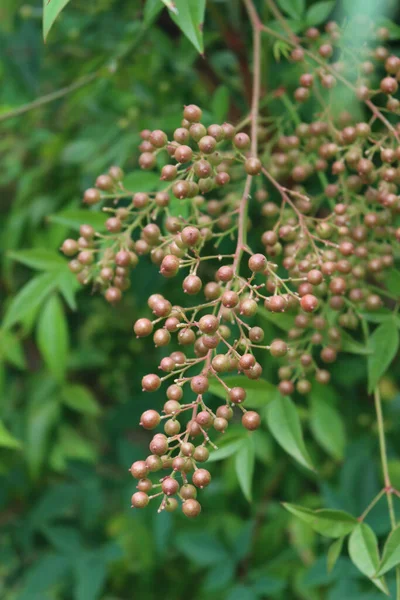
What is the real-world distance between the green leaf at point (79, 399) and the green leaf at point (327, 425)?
23.9 inches

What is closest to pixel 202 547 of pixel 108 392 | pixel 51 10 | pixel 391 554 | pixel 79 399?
pixel 79 399

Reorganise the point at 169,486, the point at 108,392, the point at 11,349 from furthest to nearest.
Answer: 1. the point at 108,392
2. the point at 11,349
3. the point at 169,486

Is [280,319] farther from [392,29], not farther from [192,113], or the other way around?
[392,29]

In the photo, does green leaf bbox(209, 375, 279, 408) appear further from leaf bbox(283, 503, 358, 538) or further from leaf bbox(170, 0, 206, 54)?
leaf bbox(170, 0, 206, 54)

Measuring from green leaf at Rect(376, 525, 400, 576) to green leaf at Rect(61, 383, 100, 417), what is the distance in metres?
0.94

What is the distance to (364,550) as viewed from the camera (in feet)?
2.72

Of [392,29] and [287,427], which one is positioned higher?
[392,29]

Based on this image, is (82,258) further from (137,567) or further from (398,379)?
(137,567)

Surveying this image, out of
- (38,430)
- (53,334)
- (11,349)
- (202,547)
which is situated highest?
(53,334)

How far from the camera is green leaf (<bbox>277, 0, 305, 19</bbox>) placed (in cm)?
105

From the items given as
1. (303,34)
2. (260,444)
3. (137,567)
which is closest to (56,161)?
(303,34)

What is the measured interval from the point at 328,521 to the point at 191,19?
615 mm

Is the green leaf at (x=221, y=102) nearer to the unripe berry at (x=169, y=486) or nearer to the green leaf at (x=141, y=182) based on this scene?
the green leaf at (x=141, y=182)

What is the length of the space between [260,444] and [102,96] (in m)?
0.77
